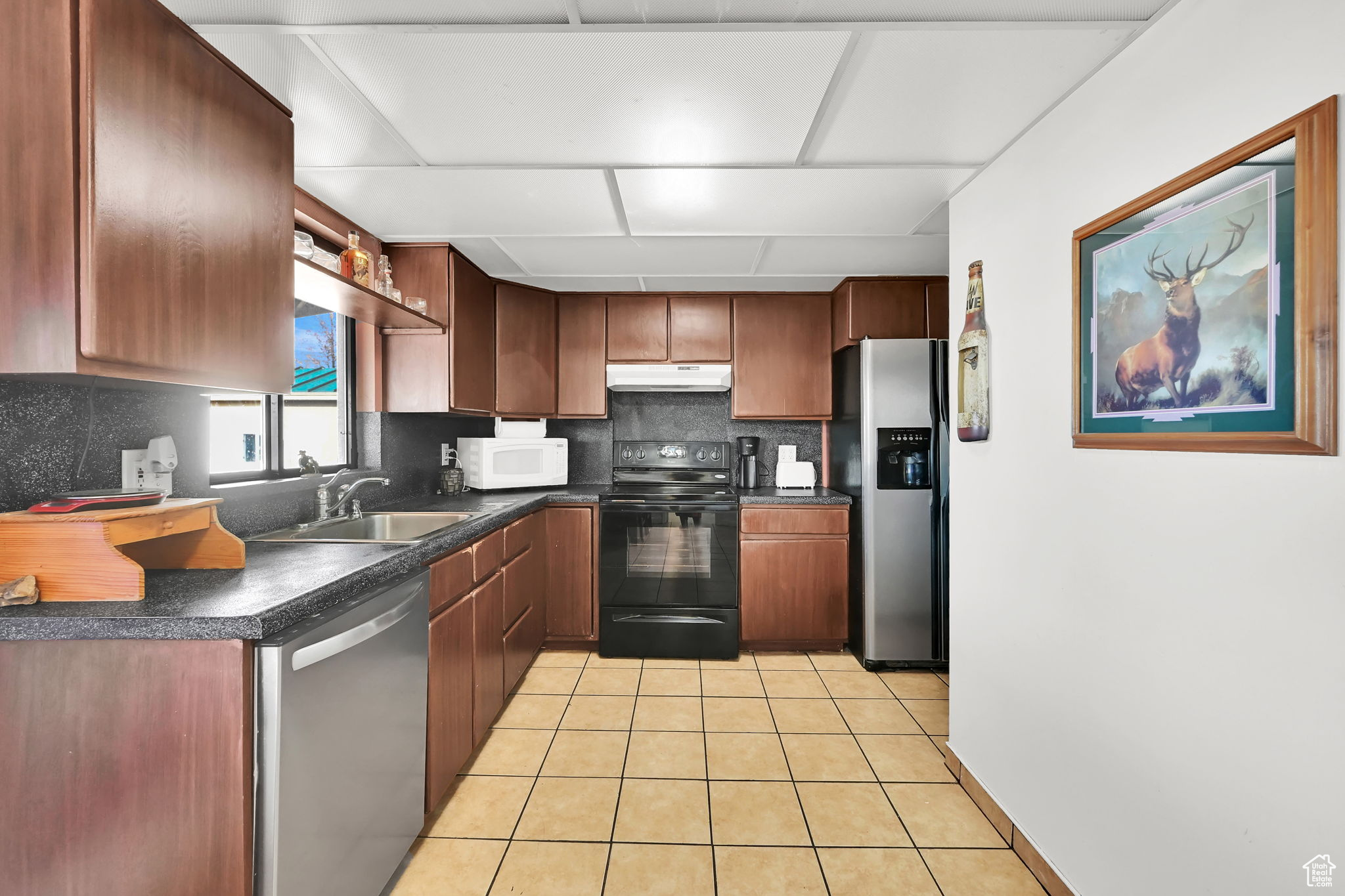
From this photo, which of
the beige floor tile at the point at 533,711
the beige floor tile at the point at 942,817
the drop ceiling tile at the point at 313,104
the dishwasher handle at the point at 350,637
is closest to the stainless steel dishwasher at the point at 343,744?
the dishwasher handle at the point at 350,637

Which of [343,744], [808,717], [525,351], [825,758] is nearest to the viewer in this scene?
[343,744]

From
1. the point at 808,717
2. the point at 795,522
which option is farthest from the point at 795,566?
the point at 808,717

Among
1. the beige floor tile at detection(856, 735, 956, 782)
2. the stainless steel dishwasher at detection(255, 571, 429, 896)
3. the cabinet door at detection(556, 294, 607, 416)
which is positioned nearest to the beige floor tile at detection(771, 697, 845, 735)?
the beige floor tile at detection(856, 735, 956, 782)

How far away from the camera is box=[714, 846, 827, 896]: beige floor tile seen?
5.19 ft

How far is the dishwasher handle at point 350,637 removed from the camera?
1171 mm

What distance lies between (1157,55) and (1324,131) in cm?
48

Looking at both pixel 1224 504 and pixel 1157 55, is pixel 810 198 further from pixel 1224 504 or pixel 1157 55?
pixel 1224 504

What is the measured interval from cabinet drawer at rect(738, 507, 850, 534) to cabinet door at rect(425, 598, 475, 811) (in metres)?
1.67

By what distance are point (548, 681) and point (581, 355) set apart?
1.92 meters

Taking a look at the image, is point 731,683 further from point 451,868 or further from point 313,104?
point 313,104

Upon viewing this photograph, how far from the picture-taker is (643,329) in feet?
12.0

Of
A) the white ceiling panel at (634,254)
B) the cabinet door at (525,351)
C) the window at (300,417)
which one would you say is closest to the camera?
the window at (300,417)

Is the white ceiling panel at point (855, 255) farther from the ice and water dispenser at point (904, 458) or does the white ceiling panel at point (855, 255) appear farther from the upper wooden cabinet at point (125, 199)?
the upper wooden cabinet at point (125, 199)

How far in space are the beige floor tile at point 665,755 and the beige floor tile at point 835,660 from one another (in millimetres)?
1041
